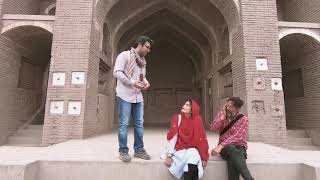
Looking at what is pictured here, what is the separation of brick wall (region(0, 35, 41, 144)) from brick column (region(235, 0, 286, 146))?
6989 millimetres

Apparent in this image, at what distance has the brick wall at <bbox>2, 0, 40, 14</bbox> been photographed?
7.70 m

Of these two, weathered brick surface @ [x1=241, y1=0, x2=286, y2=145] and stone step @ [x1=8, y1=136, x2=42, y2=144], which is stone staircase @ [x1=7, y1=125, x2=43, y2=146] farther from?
weathered brick surface @ [x1=241, y1=0, x2=286, y2=145]

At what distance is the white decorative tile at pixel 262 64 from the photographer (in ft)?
23.1

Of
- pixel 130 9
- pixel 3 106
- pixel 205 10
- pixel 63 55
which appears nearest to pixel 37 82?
pixel 3 106

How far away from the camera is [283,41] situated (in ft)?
29.0

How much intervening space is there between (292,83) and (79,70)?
25.7 feet

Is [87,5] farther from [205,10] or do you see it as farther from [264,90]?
[264,90]

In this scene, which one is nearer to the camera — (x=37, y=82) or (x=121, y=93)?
(x=121, y=93)

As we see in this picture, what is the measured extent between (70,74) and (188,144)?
462 centimetres

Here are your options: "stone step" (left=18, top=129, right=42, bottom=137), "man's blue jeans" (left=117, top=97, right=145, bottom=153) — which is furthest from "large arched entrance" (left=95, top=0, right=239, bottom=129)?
"man's blue jeans" (left=117, top=97, right=145, bottom=153)

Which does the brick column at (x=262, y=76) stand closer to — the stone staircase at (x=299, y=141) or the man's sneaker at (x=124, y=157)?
the stone staircase at (x=299, y=141)

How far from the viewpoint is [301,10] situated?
9406 millimetres

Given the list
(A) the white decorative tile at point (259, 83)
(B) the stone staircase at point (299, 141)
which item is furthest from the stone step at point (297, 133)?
(A) the white decorative tile at point (259, 83)

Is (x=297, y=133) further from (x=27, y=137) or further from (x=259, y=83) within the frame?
(x=27, y=137)
